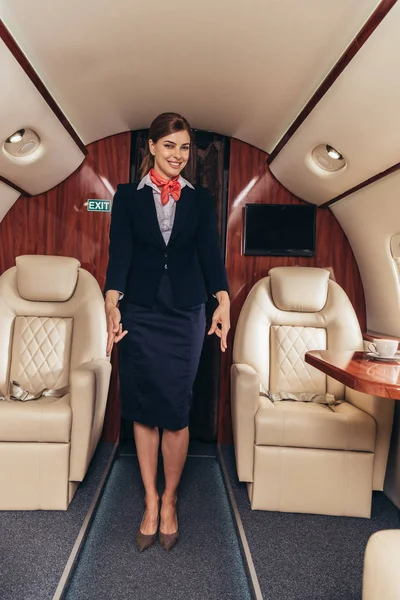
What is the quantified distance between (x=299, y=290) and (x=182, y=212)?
1123 millimetres

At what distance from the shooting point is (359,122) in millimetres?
2102

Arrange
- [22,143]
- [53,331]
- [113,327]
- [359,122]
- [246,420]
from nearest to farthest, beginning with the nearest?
[113,327] → [359,122] → [246,420] → [22,143] → [53,331]

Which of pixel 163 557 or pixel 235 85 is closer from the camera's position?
pixel 163 557

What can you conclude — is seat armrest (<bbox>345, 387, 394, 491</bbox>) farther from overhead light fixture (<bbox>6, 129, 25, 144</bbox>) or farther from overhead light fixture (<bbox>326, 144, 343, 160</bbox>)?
overhead light fixture (<bbox>6, 129, 25, 144</bbox>)

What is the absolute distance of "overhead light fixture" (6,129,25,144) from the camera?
2473 millimetres

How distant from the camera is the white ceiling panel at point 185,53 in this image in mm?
1771

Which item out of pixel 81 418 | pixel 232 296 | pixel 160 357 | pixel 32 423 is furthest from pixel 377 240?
pixel 32 423

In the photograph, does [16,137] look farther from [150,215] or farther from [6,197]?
[150,215]

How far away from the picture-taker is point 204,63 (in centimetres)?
230

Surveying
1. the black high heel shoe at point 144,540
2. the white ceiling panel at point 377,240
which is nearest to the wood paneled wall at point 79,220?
the black high heel shoe at point 144,540

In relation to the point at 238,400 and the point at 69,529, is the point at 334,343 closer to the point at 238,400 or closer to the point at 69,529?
the point at 238,400

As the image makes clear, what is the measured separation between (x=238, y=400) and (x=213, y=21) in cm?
172

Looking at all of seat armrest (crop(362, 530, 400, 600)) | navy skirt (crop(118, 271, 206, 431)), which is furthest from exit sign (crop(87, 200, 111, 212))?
seat armrest (crop(362, 530, 400, 600))

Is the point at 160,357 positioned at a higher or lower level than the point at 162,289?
lower
